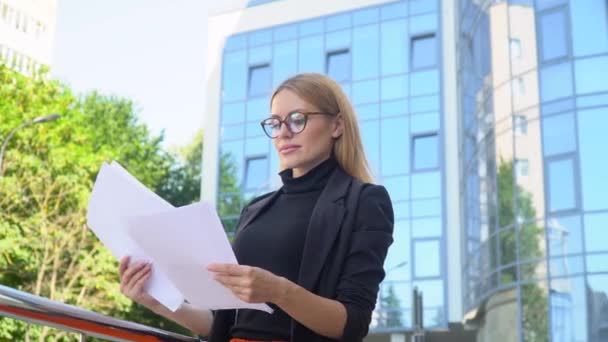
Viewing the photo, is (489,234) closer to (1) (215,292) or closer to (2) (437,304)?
(2) (437,304)

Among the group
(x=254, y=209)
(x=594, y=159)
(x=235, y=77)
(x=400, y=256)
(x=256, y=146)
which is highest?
(x=235, y=77)

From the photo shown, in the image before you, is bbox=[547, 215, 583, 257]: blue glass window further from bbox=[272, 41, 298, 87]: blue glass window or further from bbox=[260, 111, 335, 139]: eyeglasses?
bbox=[272, 41, 298, 87]: blue glass window

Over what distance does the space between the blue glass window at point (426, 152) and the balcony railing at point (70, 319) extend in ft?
96.0

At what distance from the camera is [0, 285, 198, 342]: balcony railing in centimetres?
271

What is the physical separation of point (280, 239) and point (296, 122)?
387mm

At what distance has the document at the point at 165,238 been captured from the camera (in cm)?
260

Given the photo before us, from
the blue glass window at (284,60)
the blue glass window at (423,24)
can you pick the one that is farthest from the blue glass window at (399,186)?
the blue glass window at (284,60)

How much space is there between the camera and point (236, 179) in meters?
36.6

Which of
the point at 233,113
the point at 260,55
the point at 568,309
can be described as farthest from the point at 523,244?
the point at 233,113

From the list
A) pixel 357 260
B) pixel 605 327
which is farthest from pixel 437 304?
pixel 357 260

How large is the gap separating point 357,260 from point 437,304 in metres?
28.4

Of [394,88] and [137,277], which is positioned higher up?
[394,88]

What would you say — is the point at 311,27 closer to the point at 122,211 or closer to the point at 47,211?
the point at 47,211

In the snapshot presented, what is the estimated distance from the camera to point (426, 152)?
3238 cm
